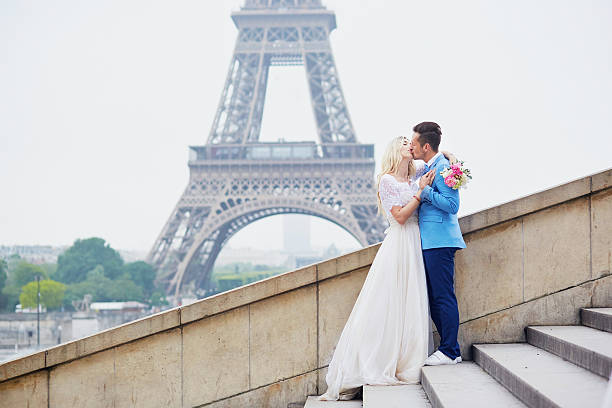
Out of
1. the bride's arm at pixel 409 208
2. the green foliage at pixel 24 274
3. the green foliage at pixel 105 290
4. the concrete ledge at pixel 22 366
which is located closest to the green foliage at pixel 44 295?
the green foliage at pixel 105 290

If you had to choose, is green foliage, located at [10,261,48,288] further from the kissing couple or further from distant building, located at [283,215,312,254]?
distant building, located at [283,215,312,254]

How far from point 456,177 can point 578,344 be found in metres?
1.31

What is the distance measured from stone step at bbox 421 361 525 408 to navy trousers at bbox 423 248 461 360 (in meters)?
0.18

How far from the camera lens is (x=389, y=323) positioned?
5.18m

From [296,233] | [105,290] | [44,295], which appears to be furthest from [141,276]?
[296,233]

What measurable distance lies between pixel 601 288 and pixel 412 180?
173cm

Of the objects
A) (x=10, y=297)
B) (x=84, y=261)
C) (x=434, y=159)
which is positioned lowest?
(x=10, y=297)

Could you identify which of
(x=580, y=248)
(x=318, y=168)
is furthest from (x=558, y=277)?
(x=318, y=168)

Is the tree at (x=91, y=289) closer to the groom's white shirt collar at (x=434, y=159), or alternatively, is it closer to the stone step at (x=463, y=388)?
the groom's white shirt collar at (x=434, y=159)

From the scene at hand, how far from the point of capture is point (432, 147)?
534 centimetres

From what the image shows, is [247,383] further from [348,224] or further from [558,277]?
[348,224]

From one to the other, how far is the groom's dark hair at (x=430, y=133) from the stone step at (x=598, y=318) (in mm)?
1642

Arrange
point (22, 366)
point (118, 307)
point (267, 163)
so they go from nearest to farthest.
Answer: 1. point (22, 366)
2. point (267, 163)
3. point (118, 307)

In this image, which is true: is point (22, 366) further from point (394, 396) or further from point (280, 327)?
point (394, 396)
